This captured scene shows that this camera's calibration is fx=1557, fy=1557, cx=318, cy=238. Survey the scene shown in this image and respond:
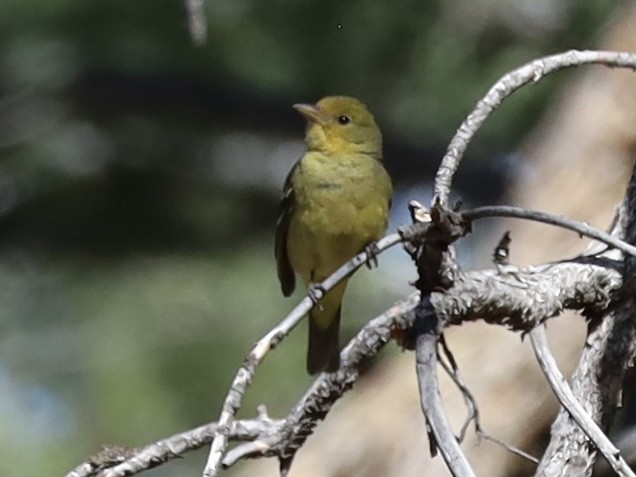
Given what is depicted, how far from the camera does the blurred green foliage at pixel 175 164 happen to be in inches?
234

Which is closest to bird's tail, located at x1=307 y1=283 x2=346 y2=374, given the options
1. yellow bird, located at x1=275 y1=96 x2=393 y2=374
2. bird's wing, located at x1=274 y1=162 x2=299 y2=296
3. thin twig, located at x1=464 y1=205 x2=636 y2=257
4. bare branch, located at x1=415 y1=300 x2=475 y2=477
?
yellow bird, located at x1=275 y1=96 x2=393 y2=374

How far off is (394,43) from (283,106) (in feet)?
1.72

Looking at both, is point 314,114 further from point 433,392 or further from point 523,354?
point 433,392

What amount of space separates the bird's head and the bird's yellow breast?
9 cm

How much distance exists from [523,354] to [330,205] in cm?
63

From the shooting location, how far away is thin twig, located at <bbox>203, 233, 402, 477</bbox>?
189 cm

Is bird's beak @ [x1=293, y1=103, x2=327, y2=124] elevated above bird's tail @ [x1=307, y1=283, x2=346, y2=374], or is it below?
above

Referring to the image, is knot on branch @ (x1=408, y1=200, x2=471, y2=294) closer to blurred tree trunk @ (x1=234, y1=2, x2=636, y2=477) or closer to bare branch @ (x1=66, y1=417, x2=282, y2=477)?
bare branch @ (x1=66, y1=417, x2=282, y2=477)

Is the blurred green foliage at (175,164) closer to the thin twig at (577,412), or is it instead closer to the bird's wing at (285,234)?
the bird's wing at (285,234)

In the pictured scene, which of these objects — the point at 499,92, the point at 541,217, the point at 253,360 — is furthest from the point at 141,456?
the point at 499,92

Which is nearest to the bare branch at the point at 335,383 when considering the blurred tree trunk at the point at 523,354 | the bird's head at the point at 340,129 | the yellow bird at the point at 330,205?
the yellow bird at the point at 330,205

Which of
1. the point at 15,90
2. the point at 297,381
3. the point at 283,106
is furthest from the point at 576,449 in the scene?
the point at 15,90

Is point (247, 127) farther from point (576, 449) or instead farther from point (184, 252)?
point (576, 449)

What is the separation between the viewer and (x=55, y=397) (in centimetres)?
647
